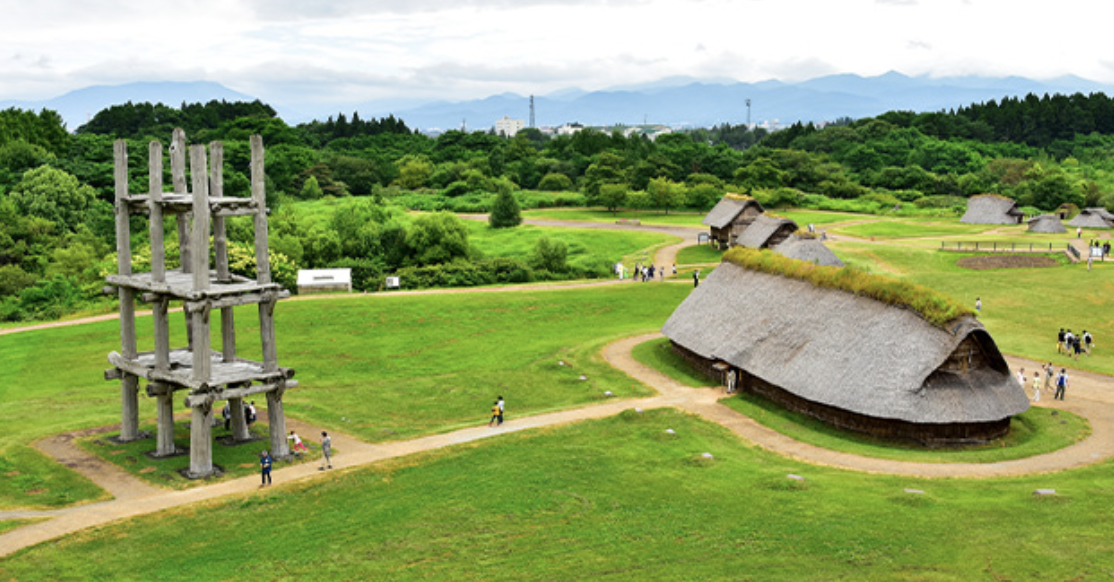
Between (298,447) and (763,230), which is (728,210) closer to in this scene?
(763,230)

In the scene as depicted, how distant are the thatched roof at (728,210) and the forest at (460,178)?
44.0ft

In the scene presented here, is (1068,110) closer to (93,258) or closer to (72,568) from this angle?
(93,258)

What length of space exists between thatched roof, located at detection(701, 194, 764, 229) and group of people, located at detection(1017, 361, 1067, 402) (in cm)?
4110

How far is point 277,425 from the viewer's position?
33344 mm

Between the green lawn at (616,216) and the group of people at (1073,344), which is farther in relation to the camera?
the green lawn at (616,216)

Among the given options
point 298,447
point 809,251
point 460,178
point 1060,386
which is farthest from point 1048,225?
point 298,447

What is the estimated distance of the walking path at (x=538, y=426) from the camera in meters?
28.1

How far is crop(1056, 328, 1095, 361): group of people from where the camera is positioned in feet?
155

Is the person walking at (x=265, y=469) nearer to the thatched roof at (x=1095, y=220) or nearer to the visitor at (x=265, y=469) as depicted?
the visitor at (x=265, y=469)

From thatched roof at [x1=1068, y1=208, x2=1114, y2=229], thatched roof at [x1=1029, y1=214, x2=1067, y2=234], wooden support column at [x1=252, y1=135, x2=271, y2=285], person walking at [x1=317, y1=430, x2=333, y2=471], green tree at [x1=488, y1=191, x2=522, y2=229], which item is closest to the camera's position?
person walking at [x1=317, y1=430, x2=333, y2=471]

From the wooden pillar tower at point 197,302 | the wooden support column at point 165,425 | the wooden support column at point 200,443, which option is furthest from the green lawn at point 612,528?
the wooden support column at point 165,425

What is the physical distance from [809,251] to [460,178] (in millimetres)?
75117

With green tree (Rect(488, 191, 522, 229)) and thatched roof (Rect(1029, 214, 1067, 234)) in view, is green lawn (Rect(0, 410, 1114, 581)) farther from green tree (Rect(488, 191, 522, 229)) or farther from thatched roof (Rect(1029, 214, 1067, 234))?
green tree (Rect(488, 191, 522, 229))

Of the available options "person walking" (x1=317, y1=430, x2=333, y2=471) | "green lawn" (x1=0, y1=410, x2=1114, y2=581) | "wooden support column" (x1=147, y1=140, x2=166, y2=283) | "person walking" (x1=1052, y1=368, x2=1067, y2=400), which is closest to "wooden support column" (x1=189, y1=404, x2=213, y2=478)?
"green lawn" (x1=0, y1=410, x2=1114, y2=581)
